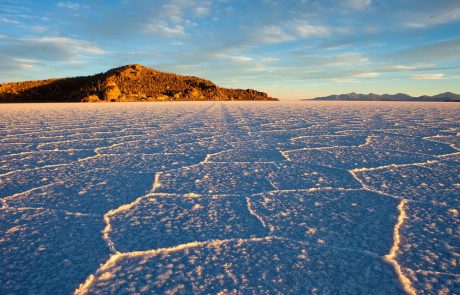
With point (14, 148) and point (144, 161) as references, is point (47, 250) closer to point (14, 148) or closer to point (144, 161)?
point (144, 161)

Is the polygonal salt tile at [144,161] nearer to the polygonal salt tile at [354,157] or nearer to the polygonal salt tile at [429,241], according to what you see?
the polygonal salt tile at [354,157]

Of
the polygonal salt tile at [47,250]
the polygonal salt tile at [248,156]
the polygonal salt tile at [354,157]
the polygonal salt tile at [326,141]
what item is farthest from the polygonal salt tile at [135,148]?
the polygonal salt tile at [47,250]

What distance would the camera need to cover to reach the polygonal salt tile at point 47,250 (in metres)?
0.97

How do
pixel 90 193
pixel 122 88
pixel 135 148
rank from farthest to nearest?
pixel 122 88
pixel 135 148
pixel 90 193

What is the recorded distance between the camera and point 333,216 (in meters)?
1.46

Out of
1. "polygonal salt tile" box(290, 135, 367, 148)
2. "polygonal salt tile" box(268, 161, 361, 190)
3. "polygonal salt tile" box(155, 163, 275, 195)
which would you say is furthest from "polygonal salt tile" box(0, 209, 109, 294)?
"polygonal salt tile" box(290, 135, 367, 148)

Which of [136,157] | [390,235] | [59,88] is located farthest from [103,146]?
[59,88]

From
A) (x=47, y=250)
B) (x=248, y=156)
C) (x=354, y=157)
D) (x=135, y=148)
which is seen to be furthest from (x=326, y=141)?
(x=47, y=250)

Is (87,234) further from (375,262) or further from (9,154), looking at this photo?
(9,154)

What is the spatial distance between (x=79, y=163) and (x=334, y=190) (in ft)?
5.89

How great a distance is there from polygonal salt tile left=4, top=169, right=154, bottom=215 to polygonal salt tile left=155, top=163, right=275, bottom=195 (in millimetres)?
142

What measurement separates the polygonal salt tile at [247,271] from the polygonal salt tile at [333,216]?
10 cm

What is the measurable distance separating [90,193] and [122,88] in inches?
1322

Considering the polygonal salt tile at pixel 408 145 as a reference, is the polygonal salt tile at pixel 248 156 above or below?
above
